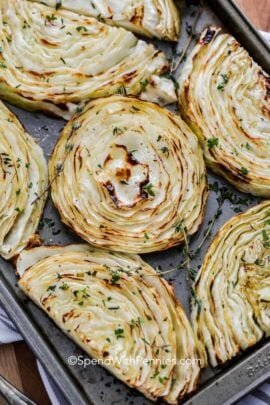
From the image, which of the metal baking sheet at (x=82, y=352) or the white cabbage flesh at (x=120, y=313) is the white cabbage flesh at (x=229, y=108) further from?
the white cabbage flesh at (x=120, y=313)

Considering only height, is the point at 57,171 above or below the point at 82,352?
above

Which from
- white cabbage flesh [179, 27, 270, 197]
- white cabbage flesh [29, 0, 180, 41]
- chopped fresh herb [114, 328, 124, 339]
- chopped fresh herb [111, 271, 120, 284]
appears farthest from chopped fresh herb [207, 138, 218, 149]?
chopped fresh herb [114, 328, 124, 339]

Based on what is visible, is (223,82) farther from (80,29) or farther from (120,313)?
(120,313)

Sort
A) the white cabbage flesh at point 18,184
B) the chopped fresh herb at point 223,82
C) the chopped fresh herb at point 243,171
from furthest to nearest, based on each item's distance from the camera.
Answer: the chopped fresh herb at point 223,82
the chopped fresh herb at point 243,171
the white cabbage flesh at point 18,184

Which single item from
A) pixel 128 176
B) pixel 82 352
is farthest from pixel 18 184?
pixel 82 352

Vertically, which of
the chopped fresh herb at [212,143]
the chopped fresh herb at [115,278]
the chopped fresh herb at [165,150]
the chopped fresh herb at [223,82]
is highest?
the chopped fresh herb at [223,82]

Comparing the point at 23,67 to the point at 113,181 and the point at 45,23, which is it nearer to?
the point at 45,23

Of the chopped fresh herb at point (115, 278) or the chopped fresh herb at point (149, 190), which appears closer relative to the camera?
the chopped fresh herb at point (115, 278)

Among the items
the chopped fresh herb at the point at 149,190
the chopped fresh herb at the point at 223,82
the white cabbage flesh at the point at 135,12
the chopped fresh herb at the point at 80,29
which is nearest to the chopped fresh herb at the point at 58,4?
the white cabbage flesh at the point at 135,12
